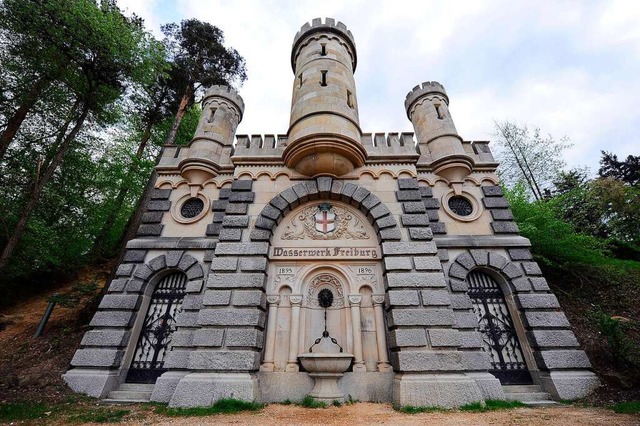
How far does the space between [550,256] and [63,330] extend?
20.6 m

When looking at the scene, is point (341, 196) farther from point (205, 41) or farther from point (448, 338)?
point (205, 41)

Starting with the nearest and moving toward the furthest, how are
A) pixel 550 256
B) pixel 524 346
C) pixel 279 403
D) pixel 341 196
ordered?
pixel 279 403
pixel 524 346
pixel 341 196
pixel 550 256

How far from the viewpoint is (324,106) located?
31.4 ft

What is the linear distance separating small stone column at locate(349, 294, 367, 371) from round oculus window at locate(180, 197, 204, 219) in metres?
6.39

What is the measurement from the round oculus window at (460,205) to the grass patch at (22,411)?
40.4 ft

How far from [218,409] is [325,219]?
5.63 meters

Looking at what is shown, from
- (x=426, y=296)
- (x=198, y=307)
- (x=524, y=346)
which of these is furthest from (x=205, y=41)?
(x=524, y=346)

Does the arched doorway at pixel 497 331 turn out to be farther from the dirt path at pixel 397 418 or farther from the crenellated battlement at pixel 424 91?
the crenellated battlement at pixel 424 91

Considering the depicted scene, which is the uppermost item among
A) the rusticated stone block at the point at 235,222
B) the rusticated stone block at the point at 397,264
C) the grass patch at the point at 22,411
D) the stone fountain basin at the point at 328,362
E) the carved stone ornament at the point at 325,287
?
the rusticated stone block at the point at 235,222

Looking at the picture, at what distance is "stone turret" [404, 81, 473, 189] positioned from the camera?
399 inches

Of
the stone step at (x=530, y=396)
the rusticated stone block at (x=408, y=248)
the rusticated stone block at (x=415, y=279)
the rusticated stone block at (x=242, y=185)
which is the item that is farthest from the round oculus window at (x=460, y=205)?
the rusticated stone block at (x=242, y=185)

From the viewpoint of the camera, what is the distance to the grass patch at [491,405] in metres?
5.77

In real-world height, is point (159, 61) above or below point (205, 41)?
below

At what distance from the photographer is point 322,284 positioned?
8250mm
